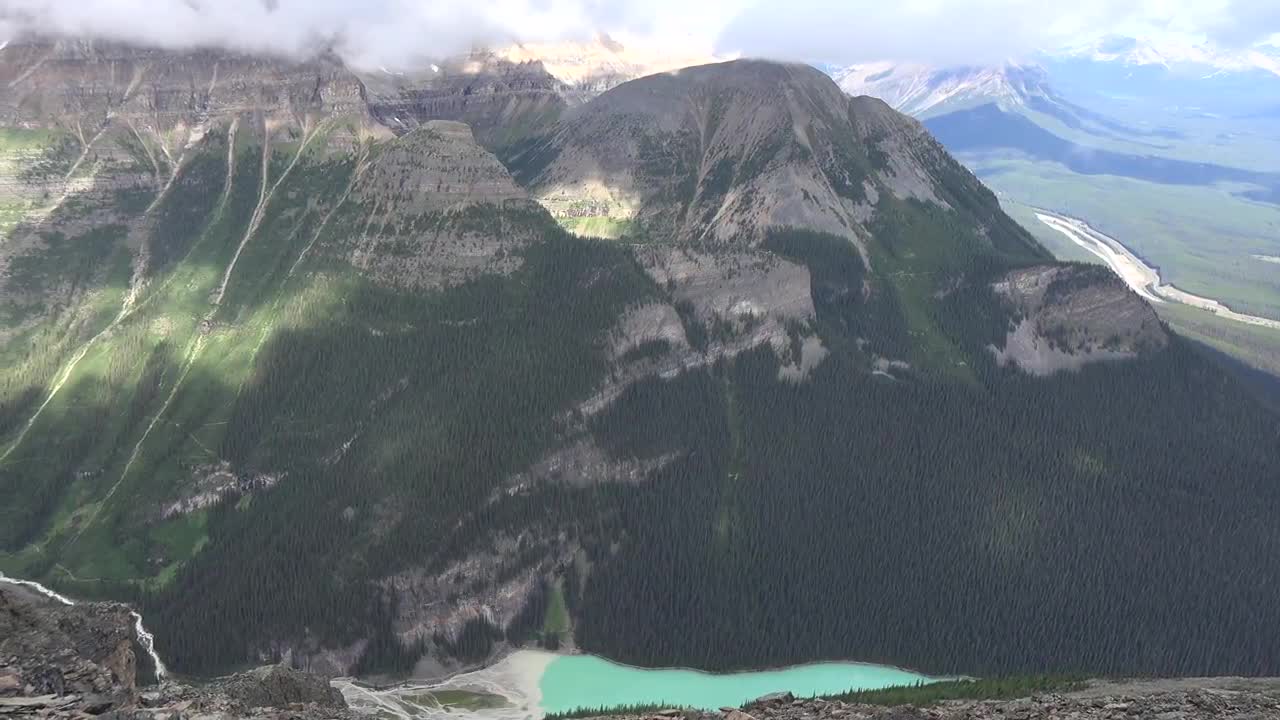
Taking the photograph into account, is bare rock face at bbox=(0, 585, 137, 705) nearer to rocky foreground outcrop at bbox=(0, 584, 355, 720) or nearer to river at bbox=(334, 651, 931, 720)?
rocky foreground outcrop at bbox=(0, 584, 355, 720)

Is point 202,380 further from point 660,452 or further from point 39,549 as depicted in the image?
point 660,452

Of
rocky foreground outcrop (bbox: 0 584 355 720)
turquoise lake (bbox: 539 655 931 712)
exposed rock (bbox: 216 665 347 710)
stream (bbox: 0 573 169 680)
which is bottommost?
turquoise lake (bbox: 539 655 931 712)

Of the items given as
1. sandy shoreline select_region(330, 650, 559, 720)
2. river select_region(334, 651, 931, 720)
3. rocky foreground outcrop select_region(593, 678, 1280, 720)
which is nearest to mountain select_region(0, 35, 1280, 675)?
river select_region(334, 651, 931, 720)

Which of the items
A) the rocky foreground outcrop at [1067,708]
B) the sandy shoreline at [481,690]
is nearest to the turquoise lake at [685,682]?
the sandy shoreline at [481,690]

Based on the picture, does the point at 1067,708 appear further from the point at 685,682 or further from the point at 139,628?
the point at 139,628

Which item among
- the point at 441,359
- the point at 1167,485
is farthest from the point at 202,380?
the point at 1167,485

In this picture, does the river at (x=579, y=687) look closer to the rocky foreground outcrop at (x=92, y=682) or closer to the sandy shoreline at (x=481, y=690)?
the sandy shoreline at (x=481, y=690)

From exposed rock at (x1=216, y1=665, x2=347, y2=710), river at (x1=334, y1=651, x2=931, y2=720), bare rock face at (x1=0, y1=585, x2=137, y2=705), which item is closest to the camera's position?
bare rock face at (x1=0, y1=585, x2=137, y2=705)
